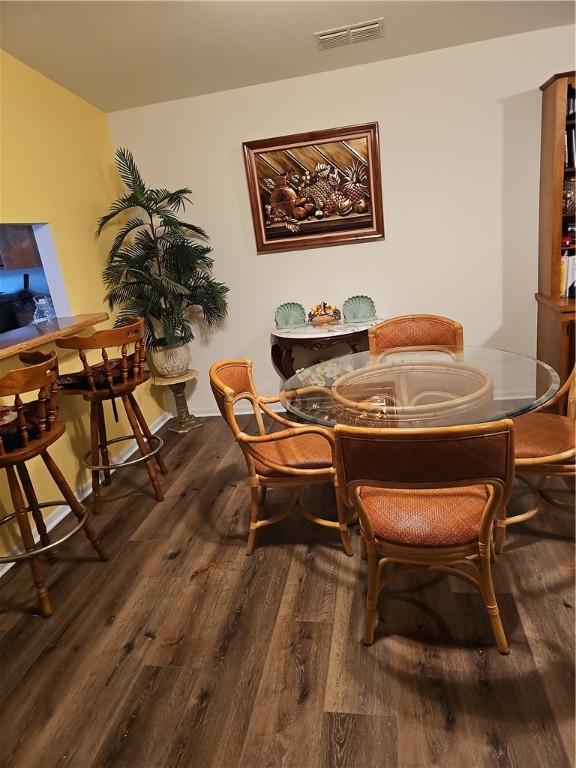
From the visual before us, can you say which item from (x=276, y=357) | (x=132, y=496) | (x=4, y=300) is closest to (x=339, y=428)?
(x=132, y=496)

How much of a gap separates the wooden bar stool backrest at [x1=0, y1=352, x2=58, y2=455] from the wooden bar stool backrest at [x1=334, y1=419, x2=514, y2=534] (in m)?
1.29

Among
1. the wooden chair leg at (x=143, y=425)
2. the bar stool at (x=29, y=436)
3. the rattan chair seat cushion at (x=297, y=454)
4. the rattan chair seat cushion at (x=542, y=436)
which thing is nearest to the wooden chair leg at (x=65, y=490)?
the bar stool at (x=29, y=436)

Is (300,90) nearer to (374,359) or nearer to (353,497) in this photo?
(374,359)

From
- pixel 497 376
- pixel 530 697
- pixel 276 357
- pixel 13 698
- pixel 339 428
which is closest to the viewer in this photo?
pixel 339 428

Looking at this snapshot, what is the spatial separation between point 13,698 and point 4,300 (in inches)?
94.8

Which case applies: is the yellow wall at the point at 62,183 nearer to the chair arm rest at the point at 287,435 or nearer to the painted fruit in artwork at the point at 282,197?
the painted fruit in artwork at the point at 282,197

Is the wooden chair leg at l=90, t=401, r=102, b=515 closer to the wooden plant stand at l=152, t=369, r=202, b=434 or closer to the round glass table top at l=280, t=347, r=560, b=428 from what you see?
the wooden plant stand at l=152, t=369, r=202, b=434

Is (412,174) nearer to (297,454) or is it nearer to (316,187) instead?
(316,187)

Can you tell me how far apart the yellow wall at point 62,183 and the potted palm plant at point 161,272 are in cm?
13

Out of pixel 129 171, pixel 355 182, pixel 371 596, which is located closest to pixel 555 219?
pixel 355 182

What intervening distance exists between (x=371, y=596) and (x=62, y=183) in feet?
9.77

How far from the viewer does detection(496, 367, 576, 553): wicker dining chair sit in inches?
70.7

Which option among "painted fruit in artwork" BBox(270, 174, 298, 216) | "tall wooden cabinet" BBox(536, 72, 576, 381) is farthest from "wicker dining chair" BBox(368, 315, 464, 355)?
"painted fruit in artwork" BBox(270, 174, 298, 216)

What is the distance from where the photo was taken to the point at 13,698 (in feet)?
5.36
